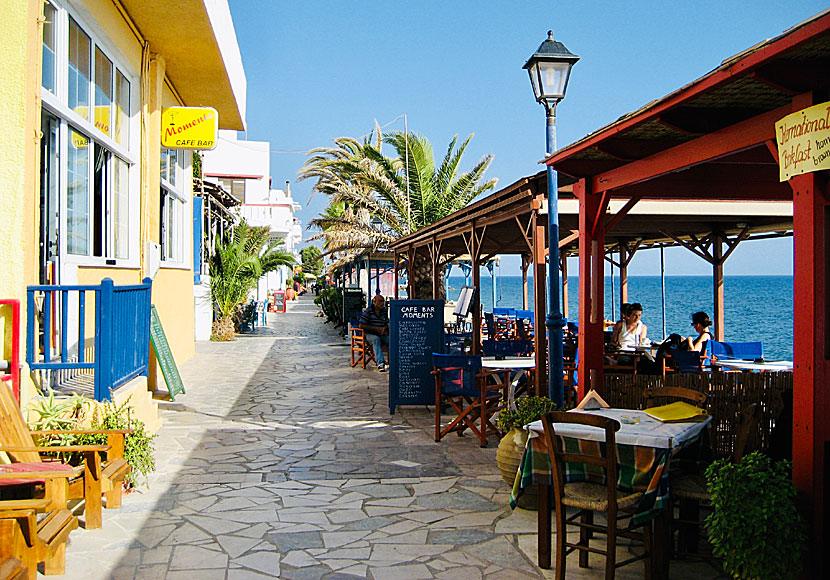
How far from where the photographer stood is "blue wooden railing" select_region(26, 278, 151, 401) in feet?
18.6

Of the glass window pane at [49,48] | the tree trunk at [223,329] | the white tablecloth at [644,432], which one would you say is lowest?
the tree trunk at [223,329]

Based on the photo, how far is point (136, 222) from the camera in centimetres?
966

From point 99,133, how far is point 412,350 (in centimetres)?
444

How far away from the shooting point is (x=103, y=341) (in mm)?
5949

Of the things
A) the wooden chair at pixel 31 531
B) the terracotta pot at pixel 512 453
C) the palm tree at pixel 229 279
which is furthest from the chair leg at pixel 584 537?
the palm tree at pixel 229 279

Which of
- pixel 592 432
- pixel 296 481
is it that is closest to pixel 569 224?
pixel 296 481

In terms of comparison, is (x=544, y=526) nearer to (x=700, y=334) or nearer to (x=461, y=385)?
(x=461, y=385)

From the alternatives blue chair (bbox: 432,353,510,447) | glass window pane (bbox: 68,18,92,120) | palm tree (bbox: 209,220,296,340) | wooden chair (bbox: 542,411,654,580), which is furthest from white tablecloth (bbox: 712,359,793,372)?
palm tree (bbox: 209,220,296,340)

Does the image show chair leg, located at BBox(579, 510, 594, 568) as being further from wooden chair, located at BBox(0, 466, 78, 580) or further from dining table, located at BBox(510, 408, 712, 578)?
wooden chair, located at BBox(0, 466, 78, 580)

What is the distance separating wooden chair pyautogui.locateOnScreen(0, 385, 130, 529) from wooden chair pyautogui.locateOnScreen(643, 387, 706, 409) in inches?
149

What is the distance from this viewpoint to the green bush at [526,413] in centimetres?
575

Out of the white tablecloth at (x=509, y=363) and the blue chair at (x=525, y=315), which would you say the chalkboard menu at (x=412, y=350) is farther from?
the blue chair at (x=525, y=315)

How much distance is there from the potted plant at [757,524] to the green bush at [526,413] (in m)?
2.18

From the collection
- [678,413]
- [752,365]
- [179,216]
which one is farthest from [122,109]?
[752,365]
